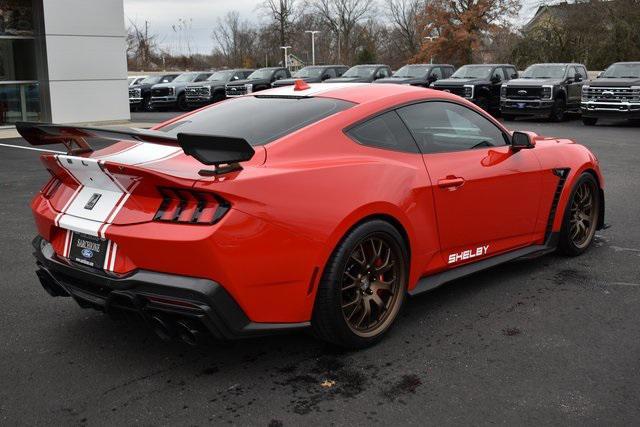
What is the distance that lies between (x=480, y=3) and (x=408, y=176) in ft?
172

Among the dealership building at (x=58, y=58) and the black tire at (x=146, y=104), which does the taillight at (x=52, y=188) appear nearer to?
the dealership building at (x=58, y=58)

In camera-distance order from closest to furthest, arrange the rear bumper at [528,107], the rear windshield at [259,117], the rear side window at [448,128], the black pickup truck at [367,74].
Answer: the rear windshield at [259,117] < the rear side window at [448,128] < the rear bumper at [528,107] < the black pickup truck at [367,74]

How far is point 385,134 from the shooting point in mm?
4152

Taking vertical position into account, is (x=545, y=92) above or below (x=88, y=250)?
above

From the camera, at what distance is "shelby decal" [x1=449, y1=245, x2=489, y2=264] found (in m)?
4.43

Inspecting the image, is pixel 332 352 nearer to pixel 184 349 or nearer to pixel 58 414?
pixel 184 349

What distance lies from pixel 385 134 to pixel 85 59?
16.8 metres

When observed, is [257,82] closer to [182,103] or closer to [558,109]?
[182,103]

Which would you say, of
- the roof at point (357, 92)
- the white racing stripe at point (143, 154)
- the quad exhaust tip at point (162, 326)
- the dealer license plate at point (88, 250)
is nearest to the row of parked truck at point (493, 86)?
the roof at point (357, 92)

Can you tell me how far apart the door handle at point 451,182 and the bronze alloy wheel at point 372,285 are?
23.6 inches

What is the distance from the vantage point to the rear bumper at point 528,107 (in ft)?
70.3

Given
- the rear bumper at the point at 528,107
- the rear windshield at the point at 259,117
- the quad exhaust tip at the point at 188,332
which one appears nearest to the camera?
the quad exhaust tip at the point at 188,332

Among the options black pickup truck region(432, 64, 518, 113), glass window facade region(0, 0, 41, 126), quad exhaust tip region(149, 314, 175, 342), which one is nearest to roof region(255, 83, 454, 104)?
quad exhaust tip region(149, 314, 175, 342)

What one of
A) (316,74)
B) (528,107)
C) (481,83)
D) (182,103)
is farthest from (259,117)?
(182,103)
